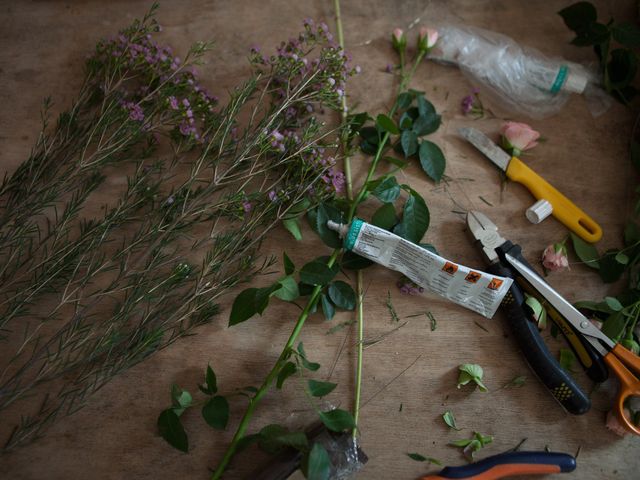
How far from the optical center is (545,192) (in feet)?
4.25

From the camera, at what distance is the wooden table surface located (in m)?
1.12

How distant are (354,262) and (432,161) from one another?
0.30 metres

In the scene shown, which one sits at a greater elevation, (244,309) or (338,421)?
(244,309)

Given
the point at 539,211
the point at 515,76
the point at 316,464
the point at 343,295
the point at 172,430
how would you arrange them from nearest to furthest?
the point at 316,464 → the point at 172,430 → the point at 343,295 → the point at 539,211 → the point at 515,76

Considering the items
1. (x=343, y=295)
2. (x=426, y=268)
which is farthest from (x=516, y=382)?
(x=343, y=295)

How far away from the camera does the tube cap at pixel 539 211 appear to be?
1.27m

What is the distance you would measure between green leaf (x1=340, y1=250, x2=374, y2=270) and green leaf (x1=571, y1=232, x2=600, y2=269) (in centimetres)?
48

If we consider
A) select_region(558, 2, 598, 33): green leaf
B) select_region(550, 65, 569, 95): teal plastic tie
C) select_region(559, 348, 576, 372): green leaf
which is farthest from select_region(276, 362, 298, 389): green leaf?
select_region(558, 2, 598, 33): green leaf

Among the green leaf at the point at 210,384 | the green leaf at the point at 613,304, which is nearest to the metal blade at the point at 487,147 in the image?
the green leaf at the point at 613,304

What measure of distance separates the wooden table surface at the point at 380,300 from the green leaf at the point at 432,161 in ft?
0.12

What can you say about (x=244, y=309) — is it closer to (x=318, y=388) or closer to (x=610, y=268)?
(x=318, y=388)

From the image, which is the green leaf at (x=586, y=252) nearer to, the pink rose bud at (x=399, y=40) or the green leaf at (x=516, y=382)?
the green leaf at (x=516, y=382)

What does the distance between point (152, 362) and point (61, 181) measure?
16.2 inches

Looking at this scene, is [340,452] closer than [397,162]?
Yes
